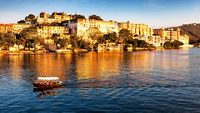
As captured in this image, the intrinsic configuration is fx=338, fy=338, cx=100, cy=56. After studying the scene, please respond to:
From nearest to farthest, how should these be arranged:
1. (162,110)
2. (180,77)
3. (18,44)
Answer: (162,110) < (180,77) < (18,44)

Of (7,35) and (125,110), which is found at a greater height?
(7,35)

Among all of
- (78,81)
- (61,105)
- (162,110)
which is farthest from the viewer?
(78,81)

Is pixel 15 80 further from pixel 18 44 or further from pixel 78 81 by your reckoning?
pixel 18 44

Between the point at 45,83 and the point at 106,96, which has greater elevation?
the point at 45,83

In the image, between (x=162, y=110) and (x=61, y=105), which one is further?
(x=61, y=105)

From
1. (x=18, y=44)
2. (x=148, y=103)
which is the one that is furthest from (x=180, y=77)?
(x=18, y=44)

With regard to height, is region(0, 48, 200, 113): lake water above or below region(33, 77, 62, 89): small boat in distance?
below

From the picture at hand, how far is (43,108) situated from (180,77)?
34440 millimetres

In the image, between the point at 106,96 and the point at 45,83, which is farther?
the point at 45,83

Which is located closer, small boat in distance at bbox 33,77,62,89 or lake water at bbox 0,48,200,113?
lake water at bbox 0,48,200,113

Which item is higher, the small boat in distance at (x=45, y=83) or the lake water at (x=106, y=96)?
the small boat in distance at (x=45, y=83)

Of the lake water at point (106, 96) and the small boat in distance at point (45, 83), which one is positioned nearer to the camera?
the lake water at point (106, 96)

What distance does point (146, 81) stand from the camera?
6119 cm

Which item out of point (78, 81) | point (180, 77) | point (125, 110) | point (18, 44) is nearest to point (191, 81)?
point (180, 77)
